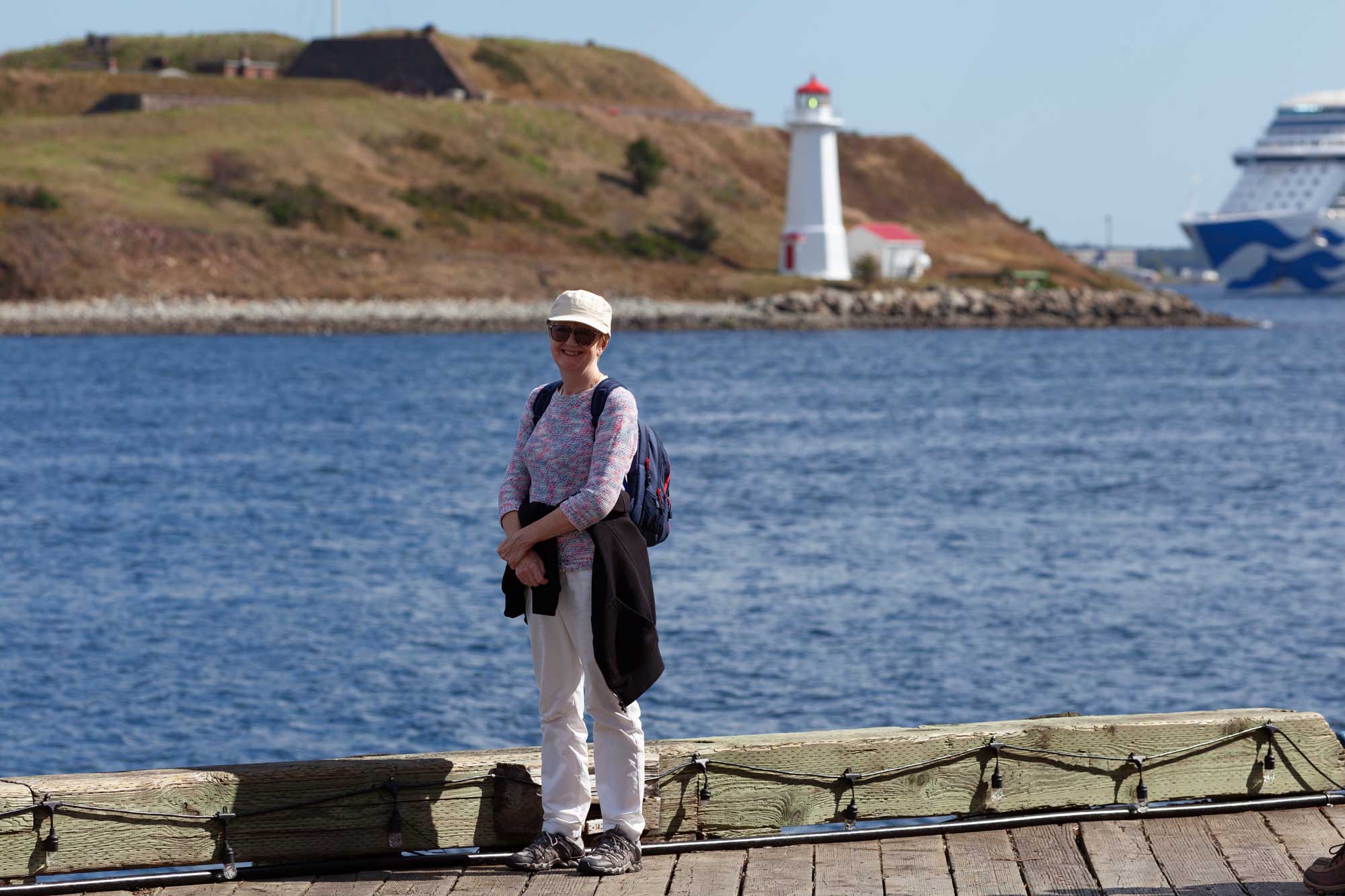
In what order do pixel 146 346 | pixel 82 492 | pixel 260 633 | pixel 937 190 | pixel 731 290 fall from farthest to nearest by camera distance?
1. pixel 937 190
2. pixel 731 290
3. pixel 146 346
4. pixel 82 492
5. pixel 260 633

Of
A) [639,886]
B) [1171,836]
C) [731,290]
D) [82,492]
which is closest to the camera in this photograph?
[639,886]

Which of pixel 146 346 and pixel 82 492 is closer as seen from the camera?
pixel 82 492

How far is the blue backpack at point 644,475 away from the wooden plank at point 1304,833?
7.05 feet

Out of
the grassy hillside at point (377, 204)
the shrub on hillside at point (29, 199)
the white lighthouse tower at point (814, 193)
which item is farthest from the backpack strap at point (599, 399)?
the white lighthouse tower at point (814, 193)

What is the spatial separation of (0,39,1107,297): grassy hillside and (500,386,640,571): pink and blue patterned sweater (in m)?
68.4

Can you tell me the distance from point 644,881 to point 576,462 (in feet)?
4.17

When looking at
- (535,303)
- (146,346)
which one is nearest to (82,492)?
(146,346)

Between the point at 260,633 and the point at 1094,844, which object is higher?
the point at 1094,844

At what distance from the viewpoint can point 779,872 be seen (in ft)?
16.2

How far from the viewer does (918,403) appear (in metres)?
46.6

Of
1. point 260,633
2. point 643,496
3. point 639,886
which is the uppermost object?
point 643,496

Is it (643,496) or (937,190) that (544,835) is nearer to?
(643,496)

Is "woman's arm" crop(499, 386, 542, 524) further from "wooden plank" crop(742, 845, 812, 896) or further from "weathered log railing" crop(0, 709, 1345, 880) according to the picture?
"wooden plank" crop(742, 845, 812, 896)

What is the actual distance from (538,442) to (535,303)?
7069cm
